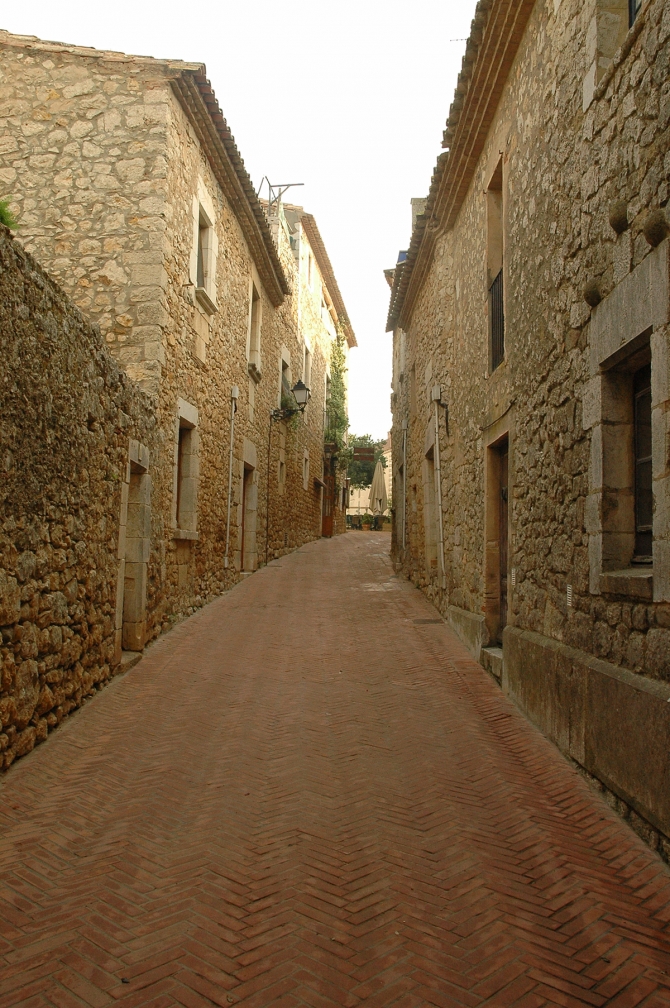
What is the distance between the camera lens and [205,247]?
10.3m

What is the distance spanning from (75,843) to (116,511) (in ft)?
11.6

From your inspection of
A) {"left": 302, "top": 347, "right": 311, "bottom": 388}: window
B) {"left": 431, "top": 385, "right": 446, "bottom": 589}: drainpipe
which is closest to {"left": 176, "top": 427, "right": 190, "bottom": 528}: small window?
{"left": 431, "top": 385, "right": 446, "bottom": 589}: drainpipe

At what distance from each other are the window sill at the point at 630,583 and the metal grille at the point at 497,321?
3593 mm

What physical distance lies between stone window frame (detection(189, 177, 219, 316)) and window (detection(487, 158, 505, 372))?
3.87 m

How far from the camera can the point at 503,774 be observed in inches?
177

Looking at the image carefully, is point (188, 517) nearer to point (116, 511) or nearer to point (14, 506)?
point (116, 511)

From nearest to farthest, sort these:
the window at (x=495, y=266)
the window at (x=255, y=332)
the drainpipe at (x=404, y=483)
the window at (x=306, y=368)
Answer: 1. the window at (x=495, y=266)
2. the window at (x=255, y=332)
3. the drainpipe at (x=404, y=483)
4. the window at (x=306, y=368)

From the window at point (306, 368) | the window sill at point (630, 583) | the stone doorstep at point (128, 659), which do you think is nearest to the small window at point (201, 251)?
the stone doorstep at point (128, 659)

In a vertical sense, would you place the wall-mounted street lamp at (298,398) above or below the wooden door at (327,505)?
above

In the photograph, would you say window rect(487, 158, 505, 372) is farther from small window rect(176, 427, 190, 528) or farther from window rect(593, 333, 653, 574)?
small window rect(176, 427, 190, 528)

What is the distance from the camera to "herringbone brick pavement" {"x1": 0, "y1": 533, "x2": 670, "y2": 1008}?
2592mm

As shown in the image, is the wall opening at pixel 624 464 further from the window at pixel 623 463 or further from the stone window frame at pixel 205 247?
the stone window frame at pixel 205 247

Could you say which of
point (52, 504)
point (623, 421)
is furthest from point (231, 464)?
point (623, 421)

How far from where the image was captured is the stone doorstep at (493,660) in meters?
6.59
